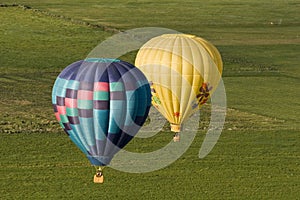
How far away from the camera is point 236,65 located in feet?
243

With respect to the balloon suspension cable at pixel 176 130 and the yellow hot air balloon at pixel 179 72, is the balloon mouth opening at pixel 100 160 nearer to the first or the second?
the yellow hot air balloon at pixel 179 72

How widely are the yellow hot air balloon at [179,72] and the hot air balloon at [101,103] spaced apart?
268 inches

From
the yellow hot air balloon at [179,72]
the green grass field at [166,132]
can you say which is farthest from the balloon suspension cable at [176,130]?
the green grass field at [166,132]

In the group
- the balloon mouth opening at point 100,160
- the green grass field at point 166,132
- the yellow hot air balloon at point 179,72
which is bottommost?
the green grass field at point 166,132

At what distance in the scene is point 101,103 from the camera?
1330 inches

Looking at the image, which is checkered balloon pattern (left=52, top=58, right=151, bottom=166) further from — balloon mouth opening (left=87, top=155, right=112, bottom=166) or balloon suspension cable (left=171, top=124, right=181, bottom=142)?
balloon suspension cable (left=171, top=124, right=181, bottom=142)

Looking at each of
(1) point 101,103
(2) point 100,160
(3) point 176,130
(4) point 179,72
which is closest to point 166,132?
(3) point 176,130

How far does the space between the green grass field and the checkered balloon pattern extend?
345 cm

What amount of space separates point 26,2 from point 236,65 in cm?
4322

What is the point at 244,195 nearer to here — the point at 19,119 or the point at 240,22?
the point at 19,119

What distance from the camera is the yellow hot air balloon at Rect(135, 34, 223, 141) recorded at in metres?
41.5

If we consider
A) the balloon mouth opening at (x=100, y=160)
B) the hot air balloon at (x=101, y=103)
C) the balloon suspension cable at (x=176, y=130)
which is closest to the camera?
the hot air balloon at (x=101, y=103)

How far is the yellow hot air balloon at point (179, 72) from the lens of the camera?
41531mm

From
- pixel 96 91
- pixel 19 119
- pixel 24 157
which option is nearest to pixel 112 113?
pixel 96 91
